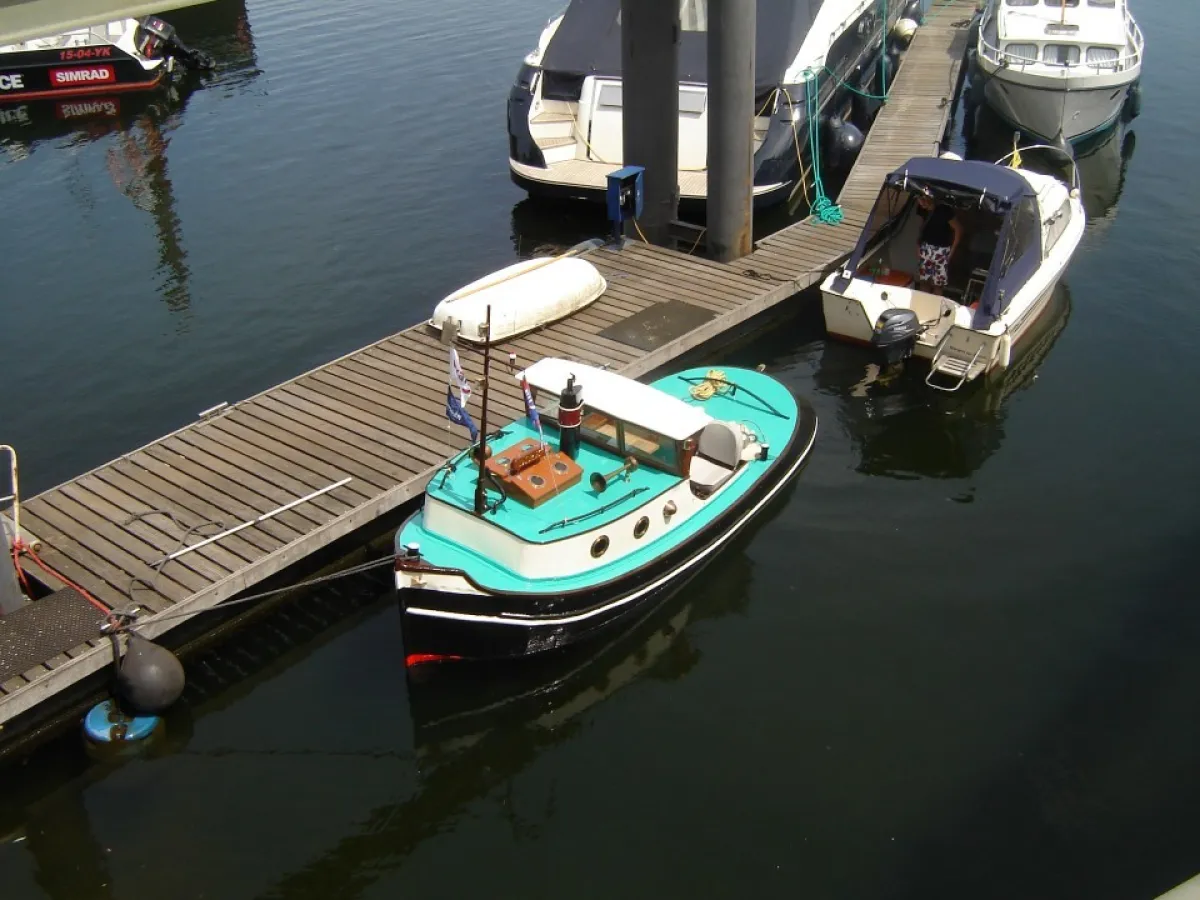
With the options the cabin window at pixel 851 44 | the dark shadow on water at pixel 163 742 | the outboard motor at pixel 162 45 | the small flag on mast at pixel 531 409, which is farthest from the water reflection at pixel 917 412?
the outboard motor at pixel 162 45

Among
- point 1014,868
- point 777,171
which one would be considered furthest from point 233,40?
point 1014,868

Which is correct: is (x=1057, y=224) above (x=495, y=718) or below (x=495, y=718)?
above

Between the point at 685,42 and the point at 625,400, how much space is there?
15876 millimetres

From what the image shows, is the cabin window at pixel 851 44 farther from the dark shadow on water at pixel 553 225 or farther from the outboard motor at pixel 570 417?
the outboard motor at pixel 570 417

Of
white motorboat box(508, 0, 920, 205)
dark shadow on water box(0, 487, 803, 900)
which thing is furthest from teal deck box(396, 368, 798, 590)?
white motorboat box(508, 0, 920, 205)

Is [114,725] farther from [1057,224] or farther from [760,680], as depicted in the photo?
[1057,224]

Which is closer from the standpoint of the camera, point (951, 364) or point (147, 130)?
point (951, 364)

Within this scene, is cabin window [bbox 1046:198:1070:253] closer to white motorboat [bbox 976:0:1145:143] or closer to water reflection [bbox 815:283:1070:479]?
water reflection [bbox 815:283:1070:479]

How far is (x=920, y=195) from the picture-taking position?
20.3m

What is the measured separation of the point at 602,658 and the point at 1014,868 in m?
→ 5.37

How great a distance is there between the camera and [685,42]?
27312 millimetres

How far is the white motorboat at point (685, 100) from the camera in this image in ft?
82.9

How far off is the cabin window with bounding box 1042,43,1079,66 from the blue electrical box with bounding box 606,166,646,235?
49.6 ft

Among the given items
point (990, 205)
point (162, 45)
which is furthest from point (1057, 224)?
point (162, 45)
